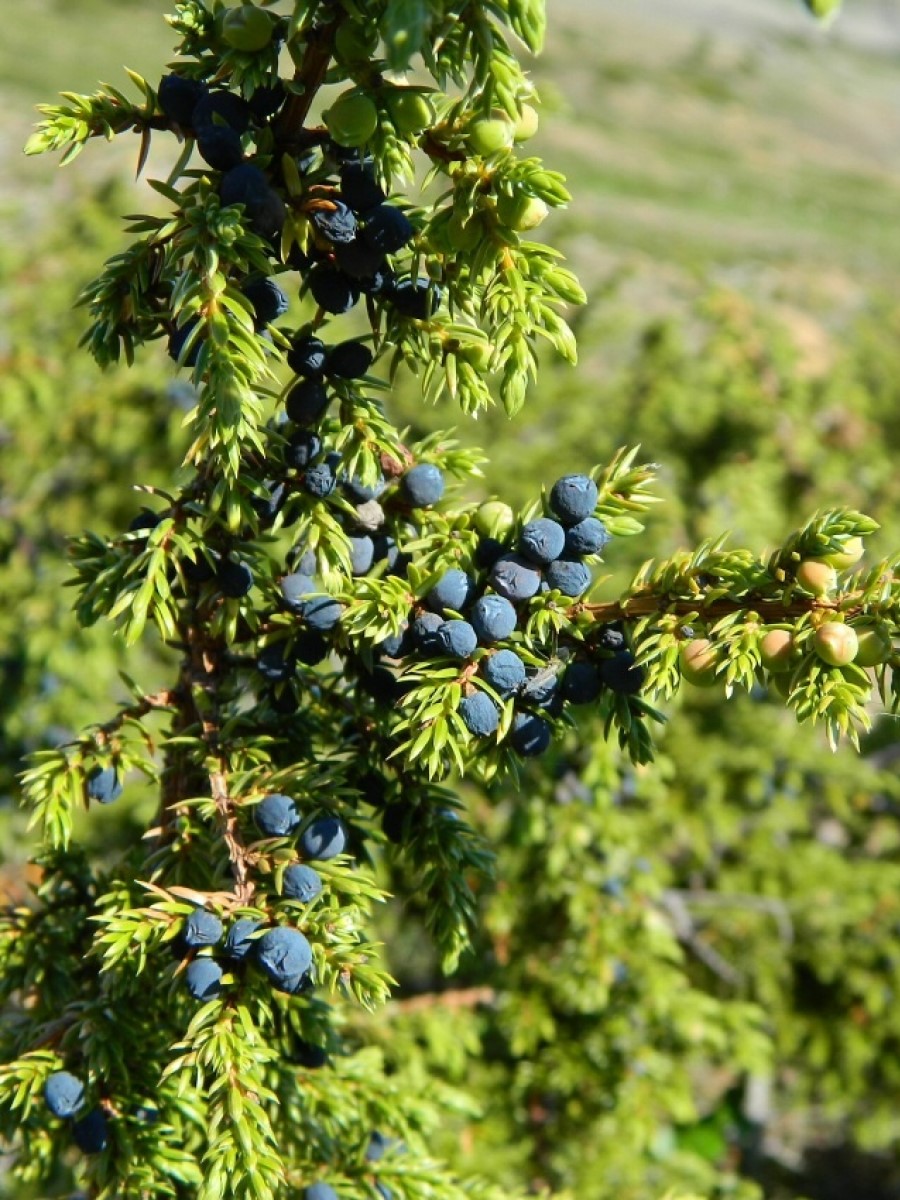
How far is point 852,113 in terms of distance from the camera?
114 feet

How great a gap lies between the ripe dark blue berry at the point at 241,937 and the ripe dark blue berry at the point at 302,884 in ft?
0.18

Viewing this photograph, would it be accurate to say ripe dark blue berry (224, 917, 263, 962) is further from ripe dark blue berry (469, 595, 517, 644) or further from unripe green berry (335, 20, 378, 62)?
unripe green berry (335, 20, 378, 62)

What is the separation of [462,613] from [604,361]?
8.22 metres

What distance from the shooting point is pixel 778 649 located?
1.17 m

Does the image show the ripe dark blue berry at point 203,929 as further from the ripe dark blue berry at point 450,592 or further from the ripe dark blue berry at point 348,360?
the ripe dark blue berry at point 348,360

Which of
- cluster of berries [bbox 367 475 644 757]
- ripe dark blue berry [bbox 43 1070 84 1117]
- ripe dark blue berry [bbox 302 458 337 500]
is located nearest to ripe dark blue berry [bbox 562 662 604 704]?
cluster of berries [bbox 367 475 644 757]

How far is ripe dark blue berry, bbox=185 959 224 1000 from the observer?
4.11 feet

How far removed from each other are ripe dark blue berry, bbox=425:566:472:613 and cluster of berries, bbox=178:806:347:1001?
0.29m

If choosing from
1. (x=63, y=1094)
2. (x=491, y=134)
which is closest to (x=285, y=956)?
(x=63, y=1094)

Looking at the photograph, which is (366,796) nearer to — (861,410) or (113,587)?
(113,587)

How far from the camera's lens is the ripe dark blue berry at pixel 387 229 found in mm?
1209

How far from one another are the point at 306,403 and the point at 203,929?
604 millimetres

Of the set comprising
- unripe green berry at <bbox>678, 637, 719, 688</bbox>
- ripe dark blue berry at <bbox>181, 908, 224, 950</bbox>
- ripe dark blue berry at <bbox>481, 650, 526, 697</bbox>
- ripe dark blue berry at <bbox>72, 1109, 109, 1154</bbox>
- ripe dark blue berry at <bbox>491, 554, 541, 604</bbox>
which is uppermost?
unripe green berry at <bbox>678, 637, 719, 688</bbox>

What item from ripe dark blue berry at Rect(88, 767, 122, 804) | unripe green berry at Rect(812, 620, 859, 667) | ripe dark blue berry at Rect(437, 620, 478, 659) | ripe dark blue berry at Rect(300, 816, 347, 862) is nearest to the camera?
unripe green berry at Rect(812, 620, 859, 667)
